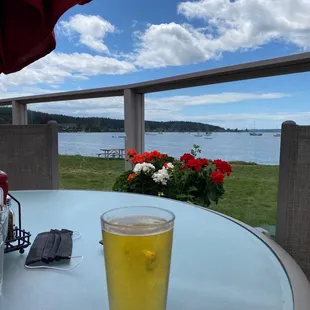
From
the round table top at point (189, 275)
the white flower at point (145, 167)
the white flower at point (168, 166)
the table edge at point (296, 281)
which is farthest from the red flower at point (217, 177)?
the table edge at point (296, 281)

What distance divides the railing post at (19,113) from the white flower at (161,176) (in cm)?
293

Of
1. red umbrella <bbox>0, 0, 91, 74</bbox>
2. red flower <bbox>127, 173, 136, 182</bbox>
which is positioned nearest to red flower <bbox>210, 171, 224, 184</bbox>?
red flower <bbox>127, 173, 136, 182</bbox>

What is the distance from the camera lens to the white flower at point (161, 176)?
2264 mm

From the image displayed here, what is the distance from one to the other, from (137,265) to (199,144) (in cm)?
240

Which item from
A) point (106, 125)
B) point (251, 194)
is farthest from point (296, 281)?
point (106, 125)

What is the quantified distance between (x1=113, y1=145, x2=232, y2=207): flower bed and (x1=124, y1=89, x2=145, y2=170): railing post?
90 cm

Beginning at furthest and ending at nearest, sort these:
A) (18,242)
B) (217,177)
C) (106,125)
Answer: (106,125) < (217,177) < (18,242)

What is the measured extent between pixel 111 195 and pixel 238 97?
1.56 meters

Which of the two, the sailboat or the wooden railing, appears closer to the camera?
the wooden railing

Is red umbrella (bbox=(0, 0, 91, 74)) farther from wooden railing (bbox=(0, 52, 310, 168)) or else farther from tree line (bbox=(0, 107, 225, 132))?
tree line (bbox=(0, 107, 225, 132))

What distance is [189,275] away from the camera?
2.20ft

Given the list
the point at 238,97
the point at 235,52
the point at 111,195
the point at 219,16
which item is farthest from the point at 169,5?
the point at 111,195

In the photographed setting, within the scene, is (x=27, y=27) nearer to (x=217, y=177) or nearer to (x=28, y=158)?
(x=28, y=158)

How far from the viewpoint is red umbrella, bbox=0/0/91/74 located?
0.73 m
